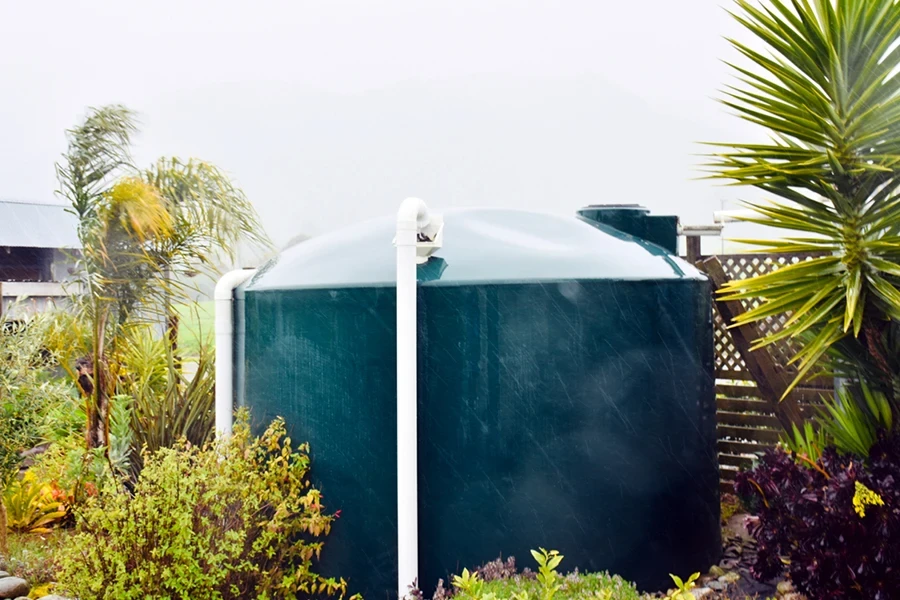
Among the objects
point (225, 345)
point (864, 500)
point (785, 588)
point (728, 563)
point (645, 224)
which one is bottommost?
point (728, 563)

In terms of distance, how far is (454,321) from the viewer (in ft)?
12.9

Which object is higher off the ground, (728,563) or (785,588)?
(785,588)

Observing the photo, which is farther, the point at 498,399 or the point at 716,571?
the point at 716,571

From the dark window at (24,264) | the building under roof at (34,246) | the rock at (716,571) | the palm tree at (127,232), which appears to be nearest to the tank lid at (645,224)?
the rock at (716,571)

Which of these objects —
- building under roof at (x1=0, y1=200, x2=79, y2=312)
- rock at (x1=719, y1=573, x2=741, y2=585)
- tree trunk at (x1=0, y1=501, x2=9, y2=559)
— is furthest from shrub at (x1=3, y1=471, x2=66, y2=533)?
building under roof at (x1=0, y1=200, x2=79, y2=312)

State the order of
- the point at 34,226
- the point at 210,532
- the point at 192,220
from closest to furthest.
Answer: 1. the point at 210,532
2. the point at 192,220
3. the point at 34,226

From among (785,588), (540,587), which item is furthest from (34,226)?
(785,588)

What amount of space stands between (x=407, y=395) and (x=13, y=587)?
3.18 m

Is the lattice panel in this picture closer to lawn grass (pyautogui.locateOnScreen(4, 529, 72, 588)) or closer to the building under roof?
lawn grass (pyautogui.locateOnScreen(4, 529, 72, 588))

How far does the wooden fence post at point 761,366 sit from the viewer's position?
5629mm

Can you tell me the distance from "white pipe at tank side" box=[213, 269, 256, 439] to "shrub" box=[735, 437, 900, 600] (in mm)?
3287

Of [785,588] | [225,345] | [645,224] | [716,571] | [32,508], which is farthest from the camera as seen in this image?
[32,508]

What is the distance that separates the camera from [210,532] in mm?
3752

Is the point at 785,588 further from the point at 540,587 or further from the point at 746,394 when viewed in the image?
the point at 746,394
